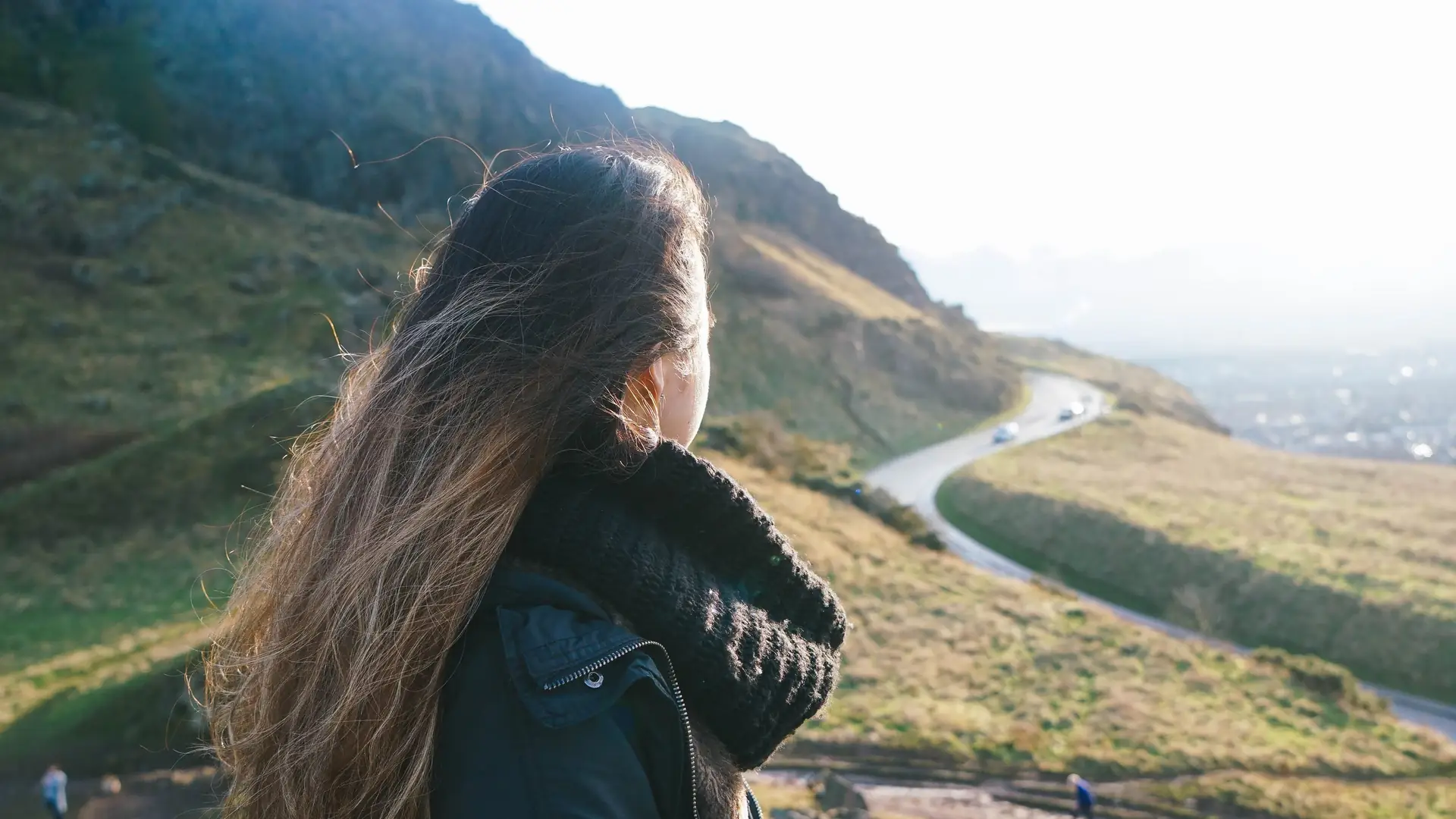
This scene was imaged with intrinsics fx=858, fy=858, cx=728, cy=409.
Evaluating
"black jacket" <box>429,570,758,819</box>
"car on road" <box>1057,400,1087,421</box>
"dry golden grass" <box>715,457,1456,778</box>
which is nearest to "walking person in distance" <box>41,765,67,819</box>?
"dry golden grass" <box>715,457,1456,778</box>

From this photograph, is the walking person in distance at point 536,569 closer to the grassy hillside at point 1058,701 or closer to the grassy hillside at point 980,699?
the grassy hillside at point 980,699

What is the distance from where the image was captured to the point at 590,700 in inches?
61.2

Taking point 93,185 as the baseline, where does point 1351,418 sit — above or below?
above

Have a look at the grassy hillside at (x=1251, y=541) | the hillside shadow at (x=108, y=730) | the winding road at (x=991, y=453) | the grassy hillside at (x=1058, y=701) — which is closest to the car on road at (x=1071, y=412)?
the winding road at (x=991, y=453)

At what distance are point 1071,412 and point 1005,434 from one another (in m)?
11.2

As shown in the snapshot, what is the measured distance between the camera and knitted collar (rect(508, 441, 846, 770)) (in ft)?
6.19

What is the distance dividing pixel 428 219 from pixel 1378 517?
50.0 metres

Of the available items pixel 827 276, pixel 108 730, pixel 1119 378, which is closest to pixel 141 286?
pixel 108 730

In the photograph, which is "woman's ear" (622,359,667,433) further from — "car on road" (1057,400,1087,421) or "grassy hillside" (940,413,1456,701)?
"car on road" (1057,400,1087,421)

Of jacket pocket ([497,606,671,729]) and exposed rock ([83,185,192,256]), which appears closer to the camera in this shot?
jacket pocket ([497,606,671,729])

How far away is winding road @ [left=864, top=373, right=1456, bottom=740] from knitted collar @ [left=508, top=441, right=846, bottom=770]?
3049 centimetres

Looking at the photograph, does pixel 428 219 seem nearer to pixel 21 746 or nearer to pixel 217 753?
pixel 21 746

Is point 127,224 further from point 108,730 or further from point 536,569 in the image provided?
point 536,569

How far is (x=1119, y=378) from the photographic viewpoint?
3937 inches
